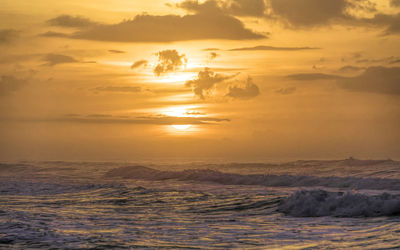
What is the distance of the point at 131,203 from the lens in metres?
23.7

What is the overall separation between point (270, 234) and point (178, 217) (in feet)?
17.7

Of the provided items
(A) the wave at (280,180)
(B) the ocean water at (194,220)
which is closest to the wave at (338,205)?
(B) the ocean water at (194,220)

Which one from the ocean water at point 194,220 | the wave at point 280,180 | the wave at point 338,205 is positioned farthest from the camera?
the wave at point 280,180

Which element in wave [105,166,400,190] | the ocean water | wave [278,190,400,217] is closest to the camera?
the ocean water

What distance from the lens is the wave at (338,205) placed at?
18.1 meters

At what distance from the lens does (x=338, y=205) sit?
63.5ft

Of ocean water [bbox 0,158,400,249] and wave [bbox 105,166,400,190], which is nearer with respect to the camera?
ocean water [bbox 0,158,400,249]

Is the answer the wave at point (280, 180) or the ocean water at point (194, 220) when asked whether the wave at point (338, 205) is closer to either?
the ocean water at point (194, 220)

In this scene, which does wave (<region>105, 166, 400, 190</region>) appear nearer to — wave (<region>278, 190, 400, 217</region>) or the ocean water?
the ocean water

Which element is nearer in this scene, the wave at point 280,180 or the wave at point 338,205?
the wave at point 338,205

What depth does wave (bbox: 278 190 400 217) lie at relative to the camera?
18062mm

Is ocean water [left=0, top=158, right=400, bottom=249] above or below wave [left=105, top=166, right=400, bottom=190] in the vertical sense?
above

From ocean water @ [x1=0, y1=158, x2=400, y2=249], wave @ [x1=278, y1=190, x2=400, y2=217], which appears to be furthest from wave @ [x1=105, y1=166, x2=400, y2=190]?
wave @ [x1=278, y1=190, x2=400, y2=217]

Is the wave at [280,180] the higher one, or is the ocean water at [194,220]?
the ocean water at [194,220]
